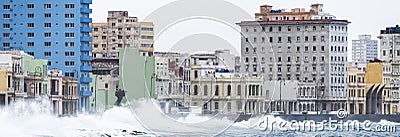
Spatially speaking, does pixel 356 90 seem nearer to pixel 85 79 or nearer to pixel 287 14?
pixel 287 14

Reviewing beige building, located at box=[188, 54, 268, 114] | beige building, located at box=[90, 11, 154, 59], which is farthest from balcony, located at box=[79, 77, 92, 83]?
beige building, located at box=[90, 11, 154, 59]

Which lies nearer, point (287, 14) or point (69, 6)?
point (69, 6)

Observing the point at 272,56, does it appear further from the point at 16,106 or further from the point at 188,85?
the point at 16,106

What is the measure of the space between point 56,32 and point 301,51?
71.3 feet

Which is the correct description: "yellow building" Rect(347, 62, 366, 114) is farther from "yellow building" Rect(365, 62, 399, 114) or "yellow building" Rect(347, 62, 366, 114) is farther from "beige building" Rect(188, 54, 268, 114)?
"beige building" Rect(188, 54, 268, 114)

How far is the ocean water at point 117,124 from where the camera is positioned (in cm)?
4444

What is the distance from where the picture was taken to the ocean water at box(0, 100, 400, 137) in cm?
4444

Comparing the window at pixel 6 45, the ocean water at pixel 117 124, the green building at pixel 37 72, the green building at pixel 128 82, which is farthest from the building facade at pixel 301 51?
the green building at pixel 37 72

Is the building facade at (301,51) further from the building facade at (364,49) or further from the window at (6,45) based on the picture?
the window at (6,45)

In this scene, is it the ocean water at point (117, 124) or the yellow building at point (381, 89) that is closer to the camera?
the ocean water at point (117, 124)

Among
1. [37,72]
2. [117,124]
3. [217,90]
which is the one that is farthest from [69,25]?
[217,90]

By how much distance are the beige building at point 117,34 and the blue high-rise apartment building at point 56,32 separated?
20.1 m

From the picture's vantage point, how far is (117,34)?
8388 cm

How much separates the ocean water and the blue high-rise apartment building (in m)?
2.45
